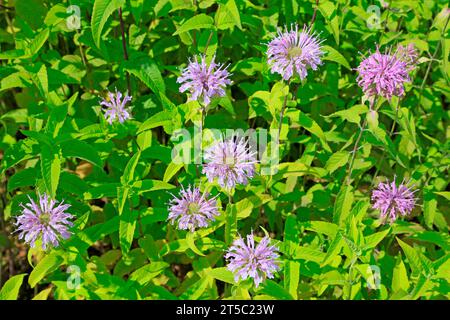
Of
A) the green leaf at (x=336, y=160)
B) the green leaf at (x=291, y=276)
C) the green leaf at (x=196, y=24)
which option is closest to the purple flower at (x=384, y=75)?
the green leaf at (x=336, y=160)

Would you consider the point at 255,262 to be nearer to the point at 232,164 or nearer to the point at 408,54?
the point at 232,164

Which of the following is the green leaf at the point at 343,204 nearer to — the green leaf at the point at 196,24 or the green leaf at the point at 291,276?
the green leaf at the point at 291,276

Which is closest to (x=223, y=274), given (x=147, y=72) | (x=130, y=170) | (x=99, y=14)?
(x=130, y=170)

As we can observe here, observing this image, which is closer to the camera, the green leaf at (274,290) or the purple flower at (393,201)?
the green leaf at (274,290)

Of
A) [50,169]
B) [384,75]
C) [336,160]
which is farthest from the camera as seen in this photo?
[336,160]

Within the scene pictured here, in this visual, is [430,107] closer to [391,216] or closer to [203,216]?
[391,216]

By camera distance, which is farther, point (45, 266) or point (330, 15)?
point (330, 15)

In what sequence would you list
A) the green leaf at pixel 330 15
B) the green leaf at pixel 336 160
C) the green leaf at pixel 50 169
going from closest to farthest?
the green leaf at pixel 50 169 → the green leaf at pixel 330 15 → the green leaf at pixel 336 160
